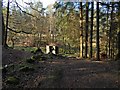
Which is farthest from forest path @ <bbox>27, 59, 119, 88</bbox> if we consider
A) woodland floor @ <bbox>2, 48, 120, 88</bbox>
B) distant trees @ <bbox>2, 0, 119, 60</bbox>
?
distant trees @ <bbox>2, 0, 119, 60</bbox>

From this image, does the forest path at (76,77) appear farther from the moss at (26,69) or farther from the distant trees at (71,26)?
the distant trees at (71,26)

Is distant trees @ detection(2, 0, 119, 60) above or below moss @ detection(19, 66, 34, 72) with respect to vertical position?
above

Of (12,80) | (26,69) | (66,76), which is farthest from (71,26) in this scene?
(12,80)

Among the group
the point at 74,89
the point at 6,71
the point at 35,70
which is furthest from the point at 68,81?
the point at 6,71

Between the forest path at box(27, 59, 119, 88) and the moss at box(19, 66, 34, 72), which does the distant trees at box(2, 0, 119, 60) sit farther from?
the moss at box(19, 66, 34, 72)

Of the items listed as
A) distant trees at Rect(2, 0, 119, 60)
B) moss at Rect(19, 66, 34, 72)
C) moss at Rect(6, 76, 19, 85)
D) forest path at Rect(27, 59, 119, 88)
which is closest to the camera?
forest path at Rect(27, 59, 119, 88)

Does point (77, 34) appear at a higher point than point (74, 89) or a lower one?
higher

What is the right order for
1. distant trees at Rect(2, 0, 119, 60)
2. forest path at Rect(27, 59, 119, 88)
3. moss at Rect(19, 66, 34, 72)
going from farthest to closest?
distant trees at Rect(2, 0, 119, 60)
moss at Rect(19, 66, 34, 72)
forest path at Rect(27, 59, 119, 88)

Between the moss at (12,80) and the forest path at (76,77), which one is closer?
the forest path at (76,77)

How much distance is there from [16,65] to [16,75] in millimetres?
1480

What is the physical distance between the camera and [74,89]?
9.35 metres

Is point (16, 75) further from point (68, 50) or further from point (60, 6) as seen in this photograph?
point (68, 50)

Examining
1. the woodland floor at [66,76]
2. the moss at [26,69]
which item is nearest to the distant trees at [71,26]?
the woodland floor at [66,76]

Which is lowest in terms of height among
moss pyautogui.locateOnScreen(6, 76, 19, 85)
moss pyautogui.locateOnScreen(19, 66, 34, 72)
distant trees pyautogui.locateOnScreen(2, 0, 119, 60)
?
moss pyautogui.locateOnScreen(6, 76, 19, 85)
